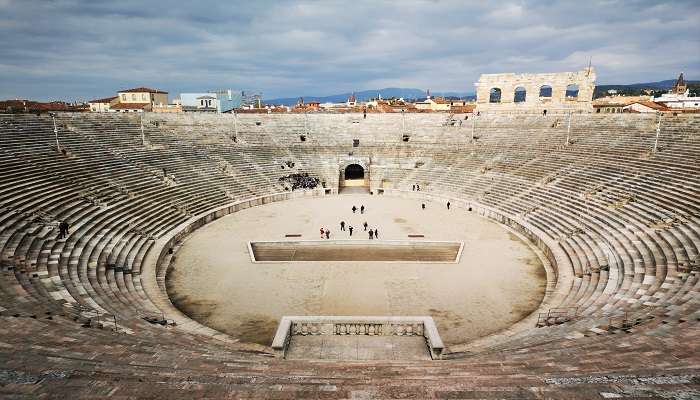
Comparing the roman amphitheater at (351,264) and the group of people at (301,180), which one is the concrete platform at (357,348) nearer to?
the roman amphitheater at (351,264)

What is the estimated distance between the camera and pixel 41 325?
34.5 feet

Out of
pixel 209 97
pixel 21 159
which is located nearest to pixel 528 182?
pixel 21 159

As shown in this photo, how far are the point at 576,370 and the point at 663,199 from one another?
64.5 ft

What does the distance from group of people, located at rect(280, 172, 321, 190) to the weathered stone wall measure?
889 inches

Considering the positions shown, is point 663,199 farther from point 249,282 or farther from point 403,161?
point 403,161

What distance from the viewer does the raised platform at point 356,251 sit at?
22.4 meters

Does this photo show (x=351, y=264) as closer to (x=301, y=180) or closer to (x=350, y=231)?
(x=350, y=231)

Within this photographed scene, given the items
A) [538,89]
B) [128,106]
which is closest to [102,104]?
[128,106]

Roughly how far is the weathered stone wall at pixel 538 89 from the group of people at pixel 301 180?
74.1 ft

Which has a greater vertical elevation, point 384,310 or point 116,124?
point 116,124

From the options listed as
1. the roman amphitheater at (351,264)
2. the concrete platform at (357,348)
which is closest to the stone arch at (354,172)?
the roman amphitheater at (351,264)

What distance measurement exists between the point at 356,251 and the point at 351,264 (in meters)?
2.15

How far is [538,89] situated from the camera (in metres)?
44.6

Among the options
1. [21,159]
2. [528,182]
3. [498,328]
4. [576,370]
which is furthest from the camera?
[528,182]
